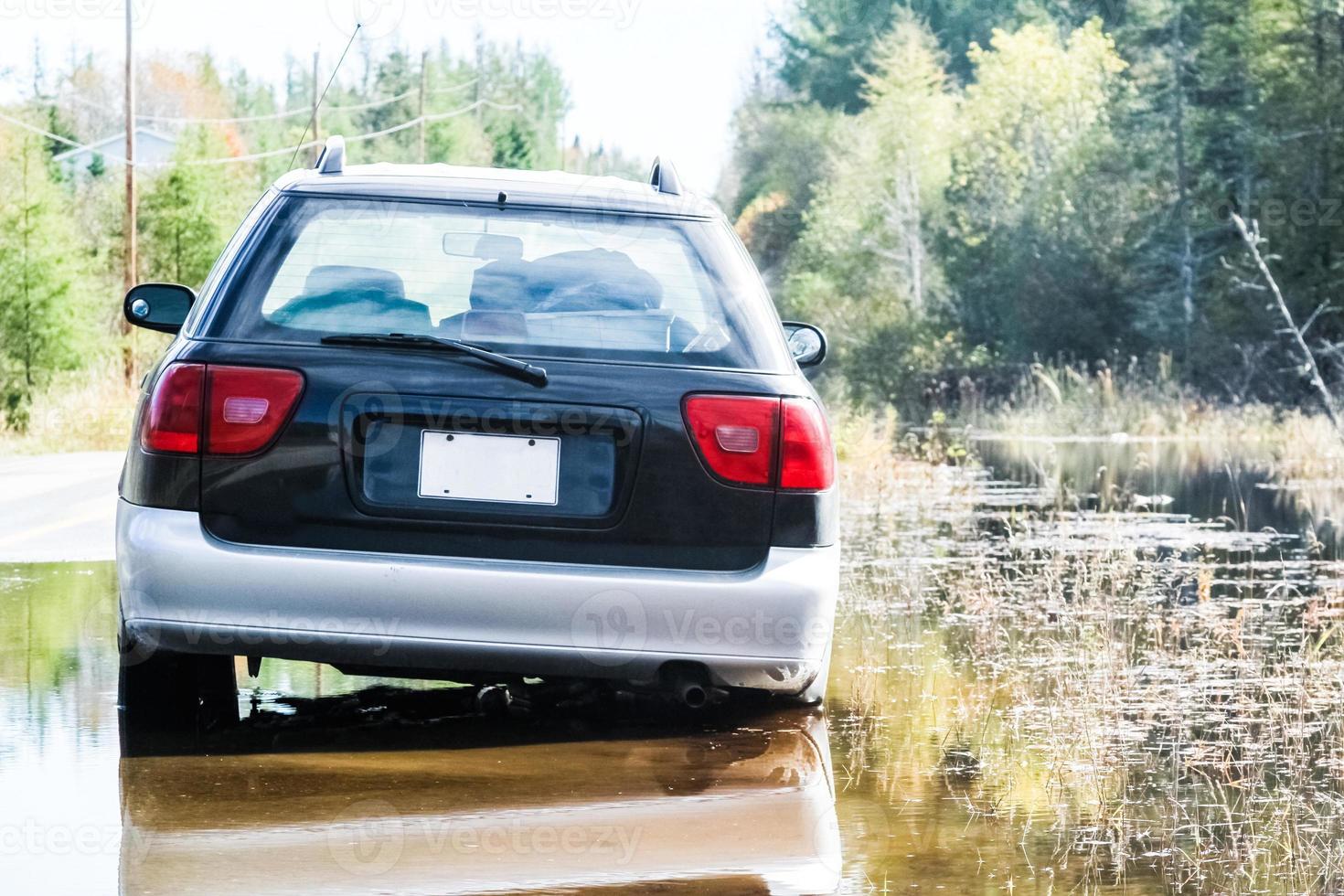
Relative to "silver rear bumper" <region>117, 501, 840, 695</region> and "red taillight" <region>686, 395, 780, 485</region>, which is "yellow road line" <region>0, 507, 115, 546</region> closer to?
"silver rear bumper" <region>117, 501, 840, 695</region>

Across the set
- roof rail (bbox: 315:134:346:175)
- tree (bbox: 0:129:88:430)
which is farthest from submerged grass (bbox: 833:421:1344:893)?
tree (bbox: 0:129:88:430)

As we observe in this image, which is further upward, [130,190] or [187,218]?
[130,190]

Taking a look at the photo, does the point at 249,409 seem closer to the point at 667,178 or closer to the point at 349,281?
the point at 349,281

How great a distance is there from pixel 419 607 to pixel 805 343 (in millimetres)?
2423

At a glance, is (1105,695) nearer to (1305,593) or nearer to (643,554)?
(643,554)

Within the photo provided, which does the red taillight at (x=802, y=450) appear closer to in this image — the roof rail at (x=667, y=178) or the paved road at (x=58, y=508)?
the roof rail at (x=667, y=178)

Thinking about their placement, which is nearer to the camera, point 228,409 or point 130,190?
point 228,409

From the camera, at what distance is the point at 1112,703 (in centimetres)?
624

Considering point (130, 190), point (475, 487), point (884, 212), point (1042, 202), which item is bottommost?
point (475, 487)

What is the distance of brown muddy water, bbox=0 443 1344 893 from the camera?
403cm

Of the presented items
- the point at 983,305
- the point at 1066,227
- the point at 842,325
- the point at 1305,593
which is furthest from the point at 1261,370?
the point at 1305,593

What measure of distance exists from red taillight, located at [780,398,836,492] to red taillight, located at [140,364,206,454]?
A: 4.81ft

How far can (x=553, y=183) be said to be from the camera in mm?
5387

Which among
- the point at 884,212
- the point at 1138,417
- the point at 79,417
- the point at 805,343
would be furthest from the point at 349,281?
the point at 884,212
